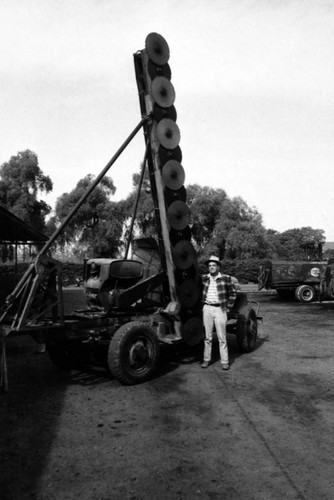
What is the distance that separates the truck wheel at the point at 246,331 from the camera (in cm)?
796

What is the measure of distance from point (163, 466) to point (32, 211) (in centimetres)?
3609

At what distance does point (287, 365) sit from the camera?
281 inches

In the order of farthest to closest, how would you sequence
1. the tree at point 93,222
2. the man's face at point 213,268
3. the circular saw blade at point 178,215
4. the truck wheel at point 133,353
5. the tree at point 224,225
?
the tree at point 93,222, the tree at point 224,225, the circular saw blade at point 178,215, the man's face at point 213,268, the truck wheel at point 133,353

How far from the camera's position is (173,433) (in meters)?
4.30

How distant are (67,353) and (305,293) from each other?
14.7 meters

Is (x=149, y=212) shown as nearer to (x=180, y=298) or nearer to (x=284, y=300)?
(x=284, y=300)

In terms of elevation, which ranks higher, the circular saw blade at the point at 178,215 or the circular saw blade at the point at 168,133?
the circular saw blade at the point at 168,133

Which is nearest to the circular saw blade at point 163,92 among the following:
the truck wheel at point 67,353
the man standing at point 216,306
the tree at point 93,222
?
the man standing at point 216,306

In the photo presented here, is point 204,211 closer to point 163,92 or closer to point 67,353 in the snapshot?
point 163,92

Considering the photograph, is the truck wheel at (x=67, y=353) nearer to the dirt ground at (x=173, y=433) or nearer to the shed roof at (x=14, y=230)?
the dirt ground at (x=173, y=433)

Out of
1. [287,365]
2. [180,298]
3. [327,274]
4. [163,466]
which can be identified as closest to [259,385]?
[287,365]

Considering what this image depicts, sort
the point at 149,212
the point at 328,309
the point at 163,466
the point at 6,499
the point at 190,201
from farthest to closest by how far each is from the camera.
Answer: the point at 190,201
the point at 149,212
the point at 328,309
the point at 163,466
the point at 6,499

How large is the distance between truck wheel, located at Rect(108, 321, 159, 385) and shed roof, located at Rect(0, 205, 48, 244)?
672 cm

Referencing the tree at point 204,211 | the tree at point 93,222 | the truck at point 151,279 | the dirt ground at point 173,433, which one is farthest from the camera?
the tree at point 204,211
